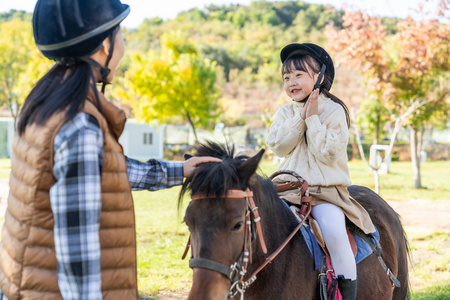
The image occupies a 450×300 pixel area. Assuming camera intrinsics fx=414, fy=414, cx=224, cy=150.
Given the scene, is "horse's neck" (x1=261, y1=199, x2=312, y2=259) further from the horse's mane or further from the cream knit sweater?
the cream knit sweater

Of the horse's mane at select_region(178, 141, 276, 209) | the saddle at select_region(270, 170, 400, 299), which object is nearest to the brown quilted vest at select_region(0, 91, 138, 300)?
the horse's mane at select_region(178, 141, 276, 209)

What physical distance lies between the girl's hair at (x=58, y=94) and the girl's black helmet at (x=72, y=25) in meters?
0.06

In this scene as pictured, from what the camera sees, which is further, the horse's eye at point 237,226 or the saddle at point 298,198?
the saddle at point 298,198

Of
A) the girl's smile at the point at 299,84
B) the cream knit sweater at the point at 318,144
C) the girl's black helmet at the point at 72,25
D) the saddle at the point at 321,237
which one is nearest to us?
the girl's black helmet at the point at 72,25

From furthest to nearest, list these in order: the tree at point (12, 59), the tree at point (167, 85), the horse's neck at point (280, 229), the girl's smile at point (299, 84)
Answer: the tree at point (12, 59) → the tree at point (167, 85) → the girl's smile at point (299, 84) → the horse's neck at point (280, 229)

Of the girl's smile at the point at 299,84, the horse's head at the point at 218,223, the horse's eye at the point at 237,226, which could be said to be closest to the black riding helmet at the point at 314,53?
the girl's smile at the point at 299,84

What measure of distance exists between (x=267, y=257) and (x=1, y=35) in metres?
29.7

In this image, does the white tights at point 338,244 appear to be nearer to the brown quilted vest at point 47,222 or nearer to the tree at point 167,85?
the brown quilted vest at point 47,222

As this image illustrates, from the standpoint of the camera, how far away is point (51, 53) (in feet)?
4.98

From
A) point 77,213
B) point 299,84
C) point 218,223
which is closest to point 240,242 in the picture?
point 218,223

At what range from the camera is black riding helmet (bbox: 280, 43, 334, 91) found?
2.82 meters

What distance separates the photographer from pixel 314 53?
9.25 ft

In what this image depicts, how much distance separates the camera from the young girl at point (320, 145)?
2.49 meters

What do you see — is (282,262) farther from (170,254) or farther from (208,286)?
(170,254)
